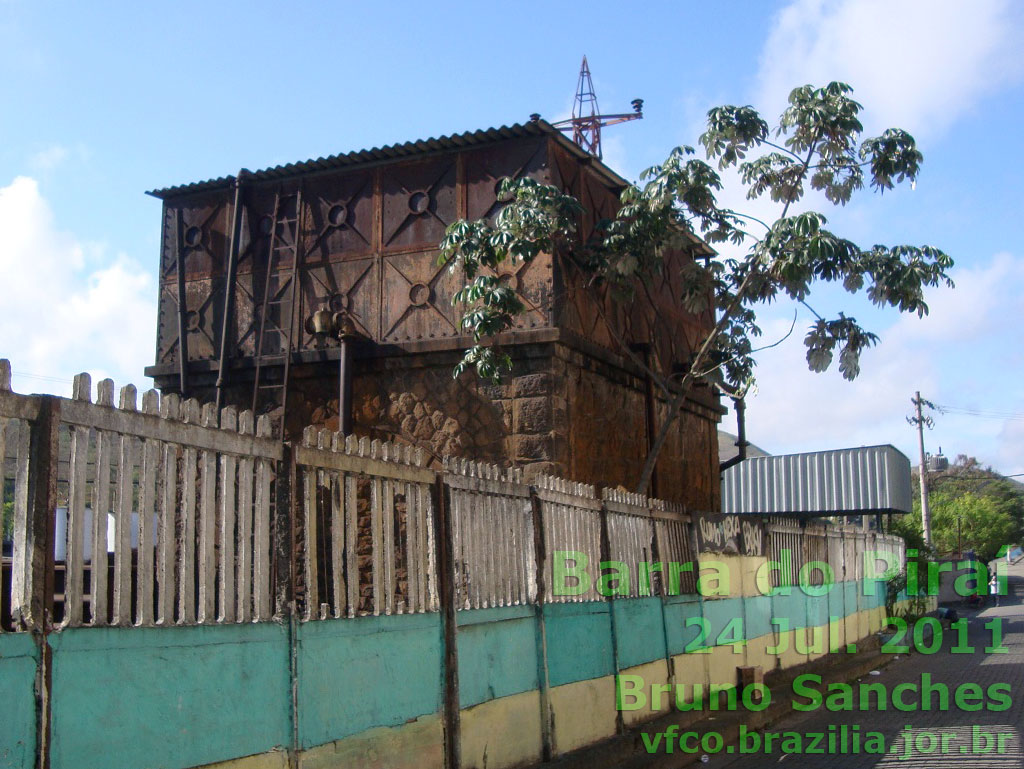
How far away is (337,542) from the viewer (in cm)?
597

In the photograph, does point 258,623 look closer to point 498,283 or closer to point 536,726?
point 536,726

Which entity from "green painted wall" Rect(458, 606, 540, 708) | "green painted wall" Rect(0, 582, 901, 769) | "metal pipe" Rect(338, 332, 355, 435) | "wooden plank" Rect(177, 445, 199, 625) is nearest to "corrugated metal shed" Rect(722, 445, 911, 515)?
"metal pipe" Rect(338, 332, 355, 435)

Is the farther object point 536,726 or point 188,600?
point 536,726

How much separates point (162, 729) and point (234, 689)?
1.57 feet

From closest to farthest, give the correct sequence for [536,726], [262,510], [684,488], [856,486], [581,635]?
1. [262,510]
2. [536,726]
3. [581,635]
4. [684,488]
5. [856,486]

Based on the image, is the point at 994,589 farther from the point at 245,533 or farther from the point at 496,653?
the point at 245,533

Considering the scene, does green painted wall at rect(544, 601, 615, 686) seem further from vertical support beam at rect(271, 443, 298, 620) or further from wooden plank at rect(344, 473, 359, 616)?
vertical support beam at rect(271, 443, 298, 620)

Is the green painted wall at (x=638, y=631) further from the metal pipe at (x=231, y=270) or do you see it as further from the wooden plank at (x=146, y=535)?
the metal pipe at (x=231, y=270)

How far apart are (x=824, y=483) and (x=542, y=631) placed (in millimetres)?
26360

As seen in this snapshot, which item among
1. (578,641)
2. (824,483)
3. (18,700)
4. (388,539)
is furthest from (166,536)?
(824,483)

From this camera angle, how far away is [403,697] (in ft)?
21.1

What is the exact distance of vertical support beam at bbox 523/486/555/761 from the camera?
8.09 metres

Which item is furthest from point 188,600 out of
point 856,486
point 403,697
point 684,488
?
point 856,486

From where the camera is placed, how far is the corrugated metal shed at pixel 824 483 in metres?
31.0
